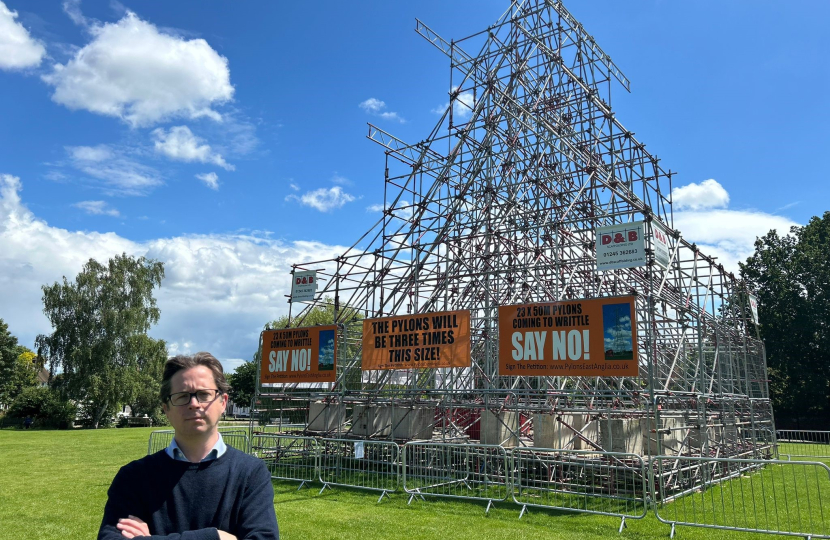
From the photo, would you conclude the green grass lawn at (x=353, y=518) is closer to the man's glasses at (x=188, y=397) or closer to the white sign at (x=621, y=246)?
the white sign at (x=621, y=246)

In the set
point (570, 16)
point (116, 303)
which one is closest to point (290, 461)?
point (570, 16)

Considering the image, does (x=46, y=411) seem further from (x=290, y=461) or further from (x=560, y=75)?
(x=560, y=75)

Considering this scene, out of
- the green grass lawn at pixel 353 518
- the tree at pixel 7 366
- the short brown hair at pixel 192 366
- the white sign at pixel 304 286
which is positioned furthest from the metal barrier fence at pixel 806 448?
the tree at pixel 7 366

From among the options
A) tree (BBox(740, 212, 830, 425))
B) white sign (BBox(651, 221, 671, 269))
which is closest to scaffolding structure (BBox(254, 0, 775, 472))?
white sign (BBox(651, 221, 671, 269))

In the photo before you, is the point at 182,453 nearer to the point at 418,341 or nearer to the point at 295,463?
the point at 418,341

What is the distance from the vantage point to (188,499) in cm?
289

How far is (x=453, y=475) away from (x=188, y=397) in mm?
12368

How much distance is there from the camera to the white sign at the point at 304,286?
20188 millimetres

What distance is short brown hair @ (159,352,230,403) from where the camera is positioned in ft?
10.3

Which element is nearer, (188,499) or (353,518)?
(188,499)

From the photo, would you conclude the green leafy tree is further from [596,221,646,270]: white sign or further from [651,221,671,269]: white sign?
[651,221,671,269]: white sign

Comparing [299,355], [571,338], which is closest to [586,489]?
[571,338]

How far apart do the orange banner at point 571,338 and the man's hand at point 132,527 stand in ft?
36.5

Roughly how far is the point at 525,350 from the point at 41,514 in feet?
32.9
